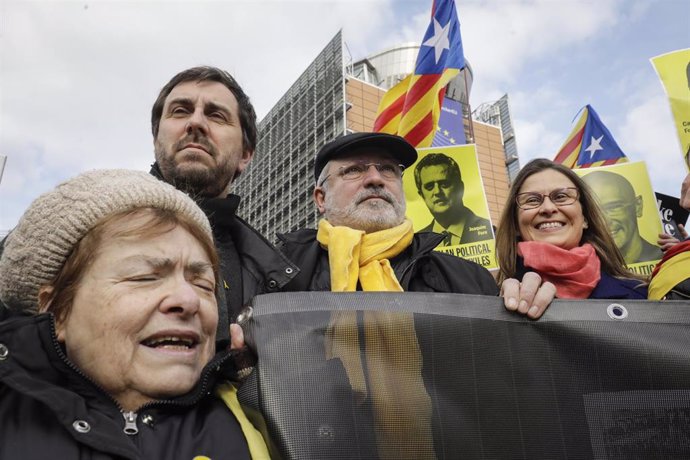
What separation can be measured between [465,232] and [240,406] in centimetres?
364

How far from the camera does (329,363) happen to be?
52.4 inches

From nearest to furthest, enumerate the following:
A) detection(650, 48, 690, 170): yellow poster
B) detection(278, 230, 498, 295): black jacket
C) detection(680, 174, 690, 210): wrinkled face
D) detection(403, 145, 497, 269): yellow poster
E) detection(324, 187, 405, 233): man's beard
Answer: detection(278, 230, 498, 295): black jacket
detection(324, 187, 405, 233): man's beard
detection(680, 174, 690, 210): wrinkled face
detection(650, 48, 690, 170): yellow poster
detection(403, 145, 497, 269): yellow poster

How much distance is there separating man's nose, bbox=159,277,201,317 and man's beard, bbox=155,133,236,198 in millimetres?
1067

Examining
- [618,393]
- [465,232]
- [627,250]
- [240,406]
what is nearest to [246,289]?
[240,406]

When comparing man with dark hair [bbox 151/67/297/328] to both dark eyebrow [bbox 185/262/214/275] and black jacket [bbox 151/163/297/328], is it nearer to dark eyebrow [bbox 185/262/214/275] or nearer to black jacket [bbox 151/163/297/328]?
black jacket [bbox 151/163/297/328]

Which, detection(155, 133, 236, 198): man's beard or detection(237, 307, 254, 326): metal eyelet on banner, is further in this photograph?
detection(155, 133, 236, 198): man's beard

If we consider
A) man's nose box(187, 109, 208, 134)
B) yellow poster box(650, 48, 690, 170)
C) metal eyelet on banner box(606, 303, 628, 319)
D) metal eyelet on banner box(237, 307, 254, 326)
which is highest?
yellow poster box(650, 48, 690, 170)

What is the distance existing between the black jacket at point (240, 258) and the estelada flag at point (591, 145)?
505 centimetres

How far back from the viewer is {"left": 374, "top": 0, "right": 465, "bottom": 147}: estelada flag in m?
5.43

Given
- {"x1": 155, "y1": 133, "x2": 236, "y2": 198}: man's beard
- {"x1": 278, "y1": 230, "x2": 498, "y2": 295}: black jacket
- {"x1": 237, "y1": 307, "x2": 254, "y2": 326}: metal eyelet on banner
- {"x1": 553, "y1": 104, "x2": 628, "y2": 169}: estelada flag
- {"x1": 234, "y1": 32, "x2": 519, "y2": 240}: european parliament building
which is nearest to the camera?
{"x1": 237, "y1": 307, "x2": 254, "y2": 326}: metal eyelet on banner

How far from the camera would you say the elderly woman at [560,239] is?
254 centimetres

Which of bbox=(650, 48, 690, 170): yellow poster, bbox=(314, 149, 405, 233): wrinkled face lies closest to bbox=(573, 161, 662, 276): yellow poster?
bbox=(650, 48, 690, 170): yellow poster

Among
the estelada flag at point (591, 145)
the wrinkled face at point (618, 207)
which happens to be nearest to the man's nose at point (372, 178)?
the wrinkled face at point (618, 207)

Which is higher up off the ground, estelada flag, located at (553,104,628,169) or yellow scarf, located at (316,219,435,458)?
estelada flag, located at (553,104,628,169)
